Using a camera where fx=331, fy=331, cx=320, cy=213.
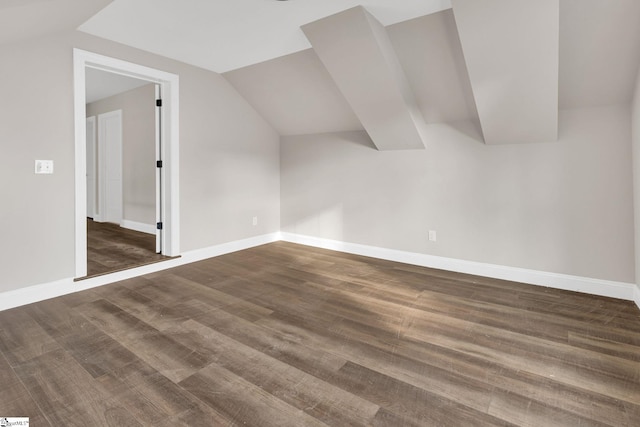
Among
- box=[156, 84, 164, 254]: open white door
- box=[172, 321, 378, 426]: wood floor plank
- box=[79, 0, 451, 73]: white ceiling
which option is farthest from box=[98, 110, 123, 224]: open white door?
box=[172, 321, 378, 426]: wood floor plank

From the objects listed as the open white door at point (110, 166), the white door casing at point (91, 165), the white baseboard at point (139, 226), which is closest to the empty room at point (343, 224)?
the white baseboard at point (139, 226)

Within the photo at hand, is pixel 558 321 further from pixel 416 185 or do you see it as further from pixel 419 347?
pixel 416 185

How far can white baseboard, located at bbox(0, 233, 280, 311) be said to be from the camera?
2717 millimetres

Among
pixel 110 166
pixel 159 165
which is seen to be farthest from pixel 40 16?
pixel 110 166

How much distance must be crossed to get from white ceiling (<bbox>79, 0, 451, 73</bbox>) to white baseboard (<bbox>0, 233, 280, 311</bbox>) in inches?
90.7

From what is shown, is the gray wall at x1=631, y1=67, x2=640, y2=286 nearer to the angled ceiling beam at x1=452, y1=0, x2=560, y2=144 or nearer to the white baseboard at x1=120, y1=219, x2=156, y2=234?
the angled ceiling beam at x1=452, y1=0, x2=560, y2=144

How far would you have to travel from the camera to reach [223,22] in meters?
2.88

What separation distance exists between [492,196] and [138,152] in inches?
212

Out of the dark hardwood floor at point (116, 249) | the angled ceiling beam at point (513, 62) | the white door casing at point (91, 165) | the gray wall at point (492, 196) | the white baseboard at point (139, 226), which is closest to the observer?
the angled ceiling beam at point (513, 62)

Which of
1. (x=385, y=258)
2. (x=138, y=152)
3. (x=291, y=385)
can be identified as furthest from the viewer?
(x=138, y=152)

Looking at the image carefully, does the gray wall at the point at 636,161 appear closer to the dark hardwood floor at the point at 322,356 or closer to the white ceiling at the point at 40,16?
the dark hardwood floor at the point at 322,356

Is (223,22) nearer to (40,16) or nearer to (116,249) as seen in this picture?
(40,16)

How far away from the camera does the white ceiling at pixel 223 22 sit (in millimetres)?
2594

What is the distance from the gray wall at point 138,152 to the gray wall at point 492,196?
2.53m
